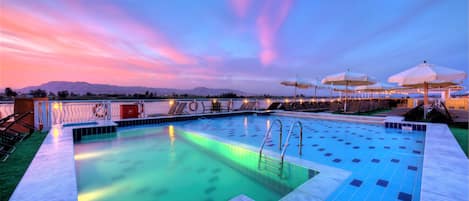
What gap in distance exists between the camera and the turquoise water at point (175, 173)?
2662 millimetres

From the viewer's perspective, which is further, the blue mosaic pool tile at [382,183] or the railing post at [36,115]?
the railing post at [36,115]

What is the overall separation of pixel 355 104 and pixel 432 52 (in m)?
10.2

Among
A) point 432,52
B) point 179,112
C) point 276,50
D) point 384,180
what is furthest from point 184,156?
point 432,52

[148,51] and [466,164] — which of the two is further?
[148,51]

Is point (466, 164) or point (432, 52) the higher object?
point (432, 52)

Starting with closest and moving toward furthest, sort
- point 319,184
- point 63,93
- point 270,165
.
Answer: point 319,184, point 270,165, point 63,93

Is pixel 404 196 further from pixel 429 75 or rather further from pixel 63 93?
pixel 63 93

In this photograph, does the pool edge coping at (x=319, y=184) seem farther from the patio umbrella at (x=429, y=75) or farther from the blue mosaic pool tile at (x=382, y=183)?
the patio umbrella at (x=429, y=75)

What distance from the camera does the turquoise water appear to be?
2662 millimetres

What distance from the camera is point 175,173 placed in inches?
131

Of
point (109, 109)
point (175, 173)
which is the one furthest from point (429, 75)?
point (109, 109)

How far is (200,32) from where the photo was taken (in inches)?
387

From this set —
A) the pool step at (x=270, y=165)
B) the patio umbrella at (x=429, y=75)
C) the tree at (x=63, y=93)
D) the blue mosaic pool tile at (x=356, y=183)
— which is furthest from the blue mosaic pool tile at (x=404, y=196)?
the tree at (x=63, y=93)

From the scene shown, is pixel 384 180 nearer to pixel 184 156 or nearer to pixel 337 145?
pixel 337 145
